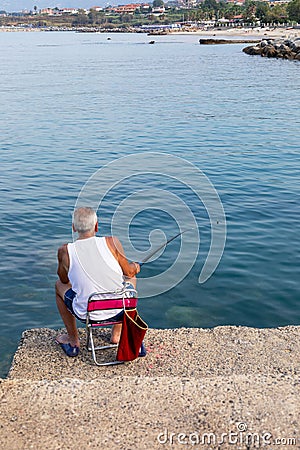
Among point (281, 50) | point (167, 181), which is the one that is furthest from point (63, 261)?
point (281, 50)

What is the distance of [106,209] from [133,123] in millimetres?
10322

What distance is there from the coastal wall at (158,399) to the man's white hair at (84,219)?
3.80 ft

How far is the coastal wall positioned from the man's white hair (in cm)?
116

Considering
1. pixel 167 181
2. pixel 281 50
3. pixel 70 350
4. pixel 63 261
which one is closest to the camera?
pixel 63 261

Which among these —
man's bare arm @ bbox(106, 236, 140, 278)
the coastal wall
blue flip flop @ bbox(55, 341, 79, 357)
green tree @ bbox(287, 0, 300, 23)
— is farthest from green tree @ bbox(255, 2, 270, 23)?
blue flip flop @ bbox(55, 341, 79, 357)

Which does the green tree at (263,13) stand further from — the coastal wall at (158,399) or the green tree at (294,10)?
the coastal wall at (158,399)

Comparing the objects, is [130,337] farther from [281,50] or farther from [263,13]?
[263,13]

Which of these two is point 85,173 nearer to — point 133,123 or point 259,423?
point 133,123

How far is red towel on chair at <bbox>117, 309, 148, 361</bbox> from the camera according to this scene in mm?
4988

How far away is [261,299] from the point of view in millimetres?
7699

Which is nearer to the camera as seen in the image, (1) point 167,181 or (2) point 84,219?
(2) point 84,219

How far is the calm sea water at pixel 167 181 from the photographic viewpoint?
299 inches

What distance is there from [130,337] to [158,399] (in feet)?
A: 2.50

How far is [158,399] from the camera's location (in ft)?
14.4
